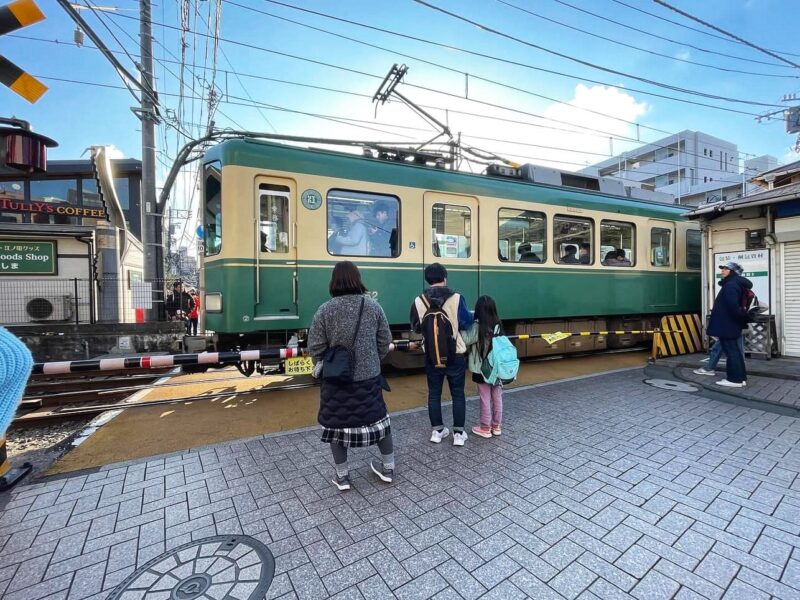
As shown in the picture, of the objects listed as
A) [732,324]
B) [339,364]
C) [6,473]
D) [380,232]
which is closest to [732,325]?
[732,324]

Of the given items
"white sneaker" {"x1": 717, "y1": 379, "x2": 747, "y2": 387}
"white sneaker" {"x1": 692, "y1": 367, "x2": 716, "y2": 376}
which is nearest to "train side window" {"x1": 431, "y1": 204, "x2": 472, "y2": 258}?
"white sneaker" {"x1": 717, "y1": 379, "x2": 747, "y2": 387}

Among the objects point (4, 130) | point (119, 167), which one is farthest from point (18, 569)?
point (119, 167)

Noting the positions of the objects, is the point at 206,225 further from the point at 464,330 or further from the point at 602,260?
the point at 602,260

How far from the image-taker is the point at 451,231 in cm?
673

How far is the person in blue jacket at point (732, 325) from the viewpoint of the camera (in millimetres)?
5785

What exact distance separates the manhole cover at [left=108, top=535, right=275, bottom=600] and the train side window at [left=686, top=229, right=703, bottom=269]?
1118 cm

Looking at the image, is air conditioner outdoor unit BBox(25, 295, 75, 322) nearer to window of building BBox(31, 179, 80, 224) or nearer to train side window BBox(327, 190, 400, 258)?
window of building BBox(31, 179, 80, 224)

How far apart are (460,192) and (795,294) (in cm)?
652

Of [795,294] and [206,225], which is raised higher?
[206,225]

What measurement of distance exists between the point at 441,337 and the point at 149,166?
825cm

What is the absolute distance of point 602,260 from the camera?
8.25 metres

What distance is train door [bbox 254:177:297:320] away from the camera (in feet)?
17.5

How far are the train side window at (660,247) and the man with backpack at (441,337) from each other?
7475 mm

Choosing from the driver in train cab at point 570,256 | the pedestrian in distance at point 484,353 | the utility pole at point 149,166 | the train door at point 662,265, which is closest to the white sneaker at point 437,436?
the pedestrian in distance at point 484,353
